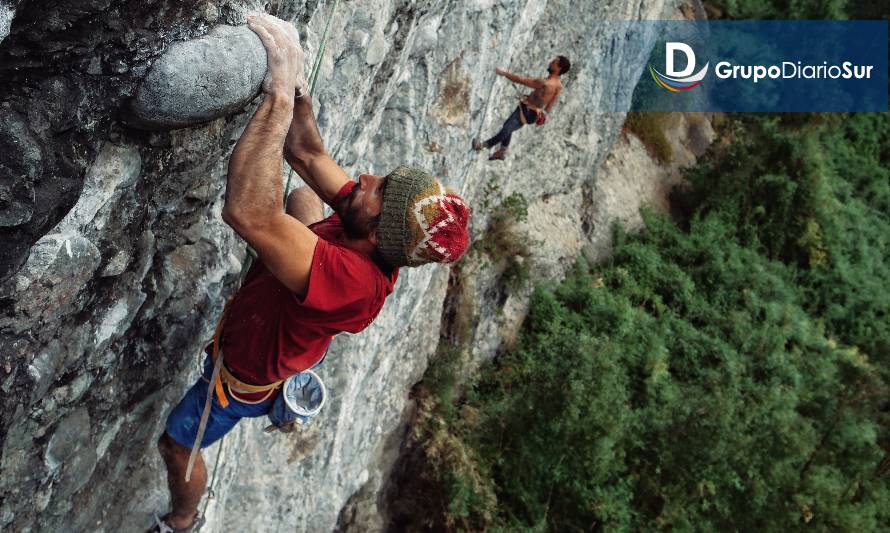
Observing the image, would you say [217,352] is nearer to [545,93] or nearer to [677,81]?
[545,93]

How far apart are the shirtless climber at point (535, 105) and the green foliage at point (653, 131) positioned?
6.04 m

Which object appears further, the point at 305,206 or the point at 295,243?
the point at 305,206

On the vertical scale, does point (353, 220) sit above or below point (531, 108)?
below

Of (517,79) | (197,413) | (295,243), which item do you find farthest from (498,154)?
(295,243)

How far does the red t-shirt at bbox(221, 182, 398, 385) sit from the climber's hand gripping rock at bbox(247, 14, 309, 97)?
0.50 m

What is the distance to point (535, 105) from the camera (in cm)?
860

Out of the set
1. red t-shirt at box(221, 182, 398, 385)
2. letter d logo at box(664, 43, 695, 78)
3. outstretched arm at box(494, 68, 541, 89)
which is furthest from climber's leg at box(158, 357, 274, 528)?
letter d logo at box(664, 43, 695, 78)

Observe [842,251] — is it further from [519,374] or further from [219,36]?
[219,36]

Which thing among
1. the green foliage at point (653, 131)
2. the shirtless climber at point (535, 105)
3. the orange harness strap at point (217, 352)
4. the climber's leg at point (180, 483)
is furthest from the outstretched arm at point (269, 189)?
the green foliage at point (653, 131)

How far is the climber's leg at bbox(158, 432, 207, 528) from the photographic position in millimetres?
3273

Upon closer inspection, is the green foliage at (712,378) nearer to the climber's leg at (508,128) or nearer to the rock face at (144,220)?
the climber's leg at (508,128)

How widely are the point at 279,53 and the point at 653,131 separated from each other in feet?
43.6

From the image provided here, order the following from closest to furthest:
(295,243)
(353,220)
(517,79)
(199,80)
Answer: (199,80), (295,243), (353,220), (517,79)

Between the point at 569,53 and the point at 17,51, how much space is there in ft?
28.9
